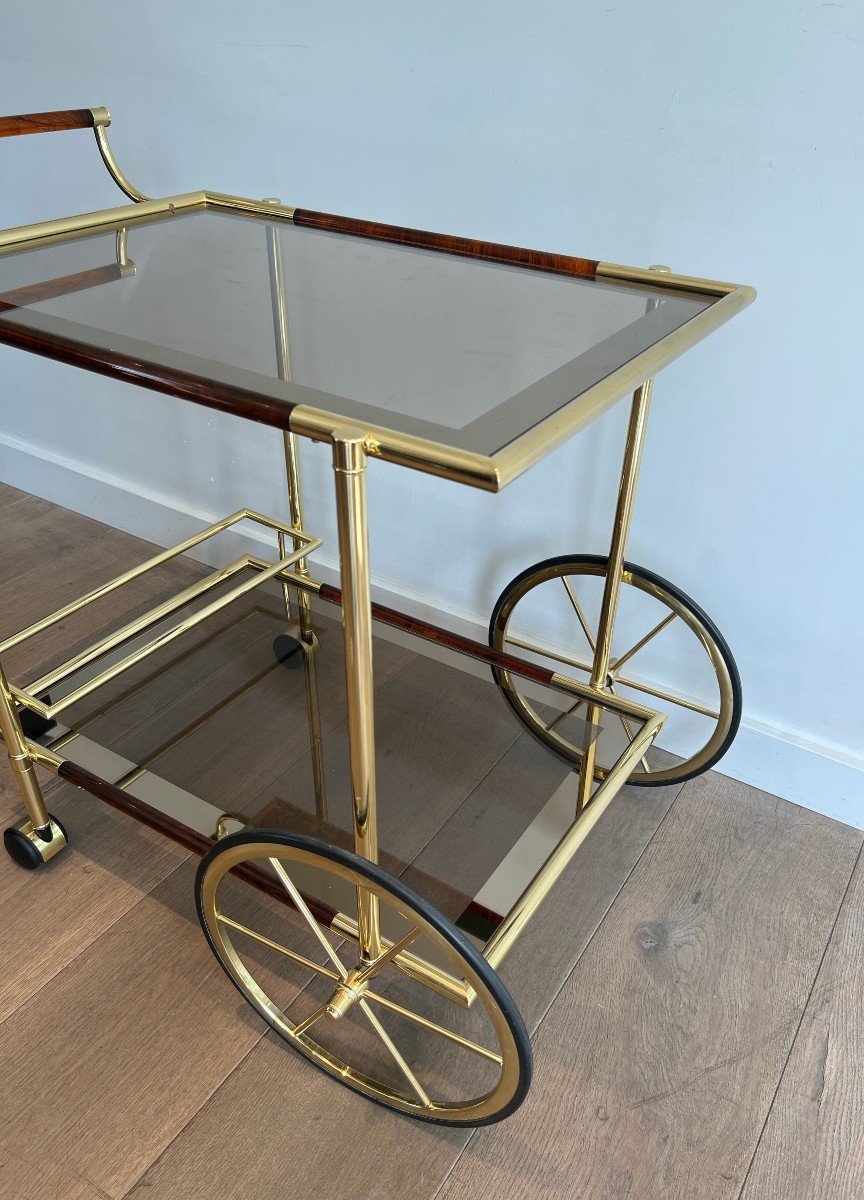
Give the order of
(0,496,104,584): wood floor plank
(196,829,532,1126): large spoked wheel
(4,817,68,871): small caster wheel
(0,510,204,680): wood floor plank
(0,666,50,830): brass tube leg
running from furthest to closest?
(0,496,104,584): wood floor plank, (0,510,204,680): wood floor plank, (4,817,68,871): small caster wheel, (0,666,50,830): brass tube leg, (196,829,532,1126): large spoked wheel

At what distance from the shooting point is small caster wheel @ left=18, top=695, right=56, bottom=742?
4.57 feet

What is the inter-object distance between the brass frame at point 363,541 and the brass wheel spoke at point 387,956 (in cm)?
1

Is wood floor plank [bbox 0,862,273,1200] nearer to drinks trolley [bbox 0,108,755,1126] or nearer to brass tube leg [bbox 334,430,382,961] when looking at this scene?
drinks trolley [bbox 0,108,755,1126]

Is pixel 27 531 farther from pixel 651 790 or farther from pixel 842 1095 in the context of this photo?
pixel 842 1095

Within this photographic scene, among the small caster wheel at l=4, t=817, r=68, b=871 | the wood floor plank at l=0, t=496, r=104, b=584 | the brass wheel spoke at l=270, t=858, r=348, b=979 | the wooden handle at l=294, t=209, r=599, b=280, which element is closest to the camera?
the brass wheel spoke at l=270, t=858, r=348, b=979

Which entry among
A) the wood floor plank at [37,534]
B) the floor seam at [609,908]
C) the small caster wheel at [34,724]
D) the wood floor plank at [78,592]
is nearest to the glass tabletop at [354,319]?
the small caster wheel at [34,724]

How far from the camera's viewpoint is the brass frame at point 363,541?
764 mm

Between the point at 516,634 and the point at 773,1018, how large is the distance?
761 millimetres

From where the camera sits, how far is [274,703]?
140 cm

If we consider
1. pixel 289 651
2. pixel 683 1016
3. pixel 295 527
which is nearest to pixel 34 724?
pixel 289 651

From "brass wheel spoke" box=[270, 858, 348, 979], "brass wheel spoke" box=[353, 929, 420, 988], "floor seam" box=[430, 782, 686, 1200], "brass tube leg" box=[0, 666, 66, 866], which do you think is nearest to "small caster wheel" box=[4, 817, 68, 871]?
"brass tube leg" box=[0, 666, 66, 866]

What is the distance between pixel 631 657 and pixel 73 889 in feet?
3.01

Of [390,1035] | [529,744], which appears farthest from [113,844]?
[529,744]

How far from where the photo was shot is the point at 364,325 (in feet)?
3.46
